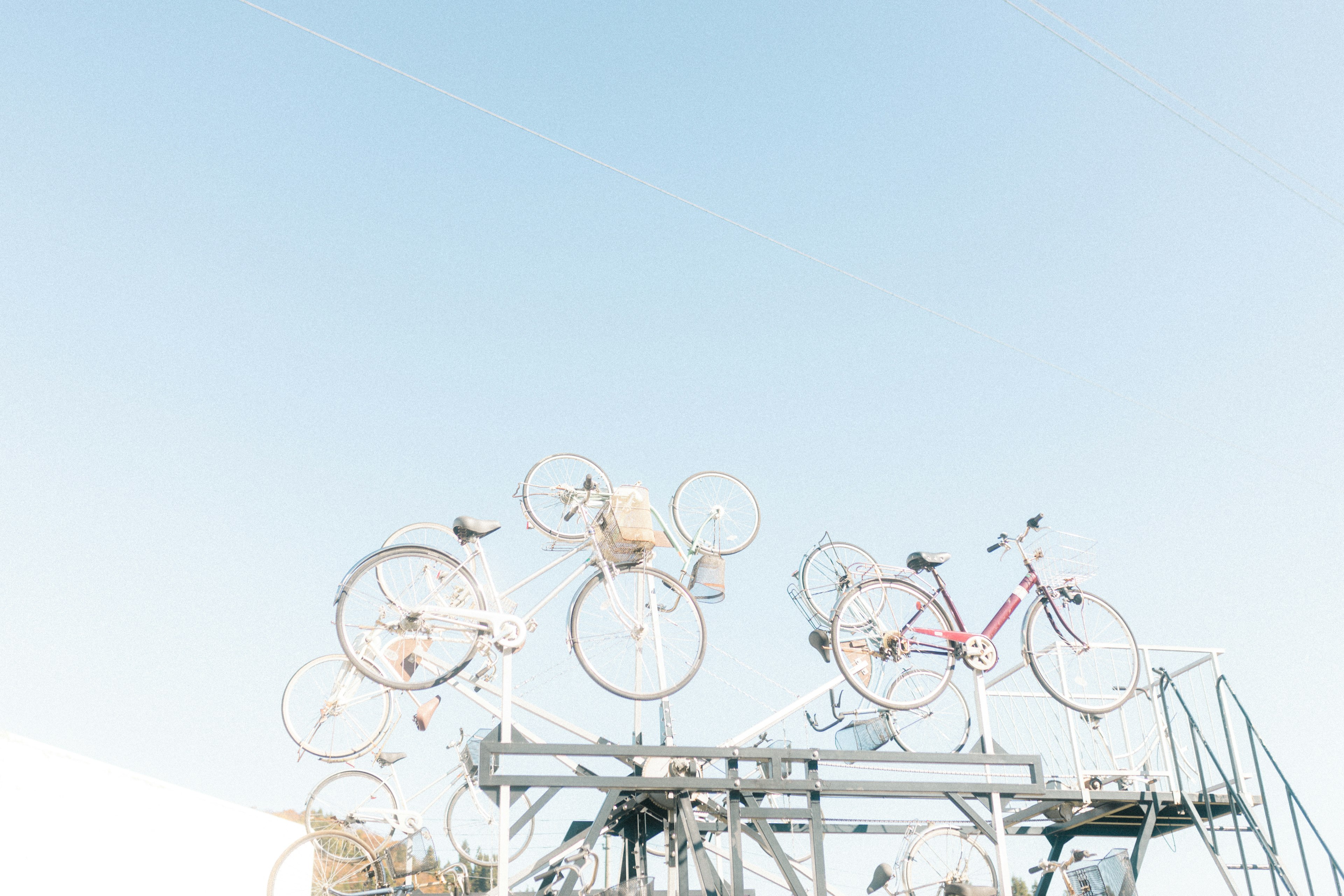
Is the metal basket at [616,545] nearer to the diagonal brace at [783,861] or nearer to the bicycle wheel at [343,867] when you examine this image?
the diagonal brace at [783,861]

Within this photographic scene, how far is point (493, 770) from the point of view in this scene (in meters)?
9.74

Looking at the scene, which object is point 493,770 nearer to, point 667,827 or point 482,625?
point 482,625

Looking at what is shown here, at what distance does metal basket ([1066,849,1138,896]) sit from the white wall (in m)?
10.6

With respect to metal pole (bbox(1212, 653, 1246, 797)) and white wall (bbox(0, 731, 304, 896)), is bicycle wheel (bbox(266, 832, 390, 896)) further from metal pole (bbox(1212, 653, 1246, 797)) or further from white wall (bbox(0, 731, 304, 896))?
metal pole (bbox(1212, 653, 1246, 797))

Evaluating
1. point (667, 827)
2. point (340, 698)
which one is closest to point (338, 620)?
point (340, 698)

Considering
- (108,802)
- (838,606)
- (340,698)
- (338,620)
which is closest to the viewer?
(338,620)

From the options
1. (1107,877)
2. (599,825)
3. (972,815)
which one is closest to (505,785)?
(599,825)

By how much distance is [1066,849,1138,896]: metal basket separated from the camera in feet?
39.3

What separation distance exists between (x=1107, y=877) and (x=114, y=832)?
11083mm

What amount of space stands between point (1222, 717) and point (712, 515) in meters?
5.96

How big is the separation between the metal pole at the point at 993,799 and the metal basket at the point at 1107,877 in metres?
2.16

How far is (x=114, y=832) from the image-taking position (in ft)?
41.7

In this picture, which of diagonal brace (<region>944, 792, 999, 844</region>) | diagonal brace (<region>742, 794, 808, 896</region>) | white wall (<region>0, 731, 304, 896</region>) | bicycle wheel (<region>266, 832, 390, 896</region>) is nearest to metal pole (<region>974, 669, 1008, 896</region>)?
diagonal brace (<region>944, 792, 999, 844</region>)

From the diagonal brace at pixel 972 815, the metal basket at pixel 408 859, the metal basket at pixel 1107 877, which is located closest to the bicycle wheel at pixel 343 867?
the metal basket at pixel 408 859
